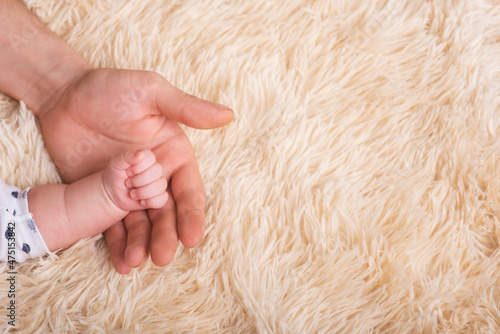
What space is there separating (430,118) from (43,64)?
749mm

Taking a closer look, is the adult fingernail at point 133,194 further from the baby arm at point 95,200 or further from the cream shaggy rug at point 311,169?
the cream shaggy rug at point 311,169

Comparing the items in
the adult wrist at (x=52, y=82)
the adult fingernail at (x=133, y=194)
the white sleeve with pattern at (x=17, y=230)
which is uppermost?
the adult wrist at (x=52, y=82)

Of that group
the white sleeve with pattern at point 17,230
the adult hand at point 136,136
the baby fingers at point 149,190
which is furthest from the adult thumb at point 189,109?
the white sleeve with pattern at point 17,230

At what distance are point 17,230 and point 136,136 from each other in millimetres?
240

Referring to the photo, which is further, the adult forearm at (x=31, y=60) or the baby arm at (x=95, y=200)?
the adult forearm at (x=31, y=60)

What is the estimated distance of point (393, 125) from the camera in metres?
0.88

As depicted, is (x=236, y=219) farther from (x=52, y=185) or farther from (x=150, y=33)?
(x=150, y=33)

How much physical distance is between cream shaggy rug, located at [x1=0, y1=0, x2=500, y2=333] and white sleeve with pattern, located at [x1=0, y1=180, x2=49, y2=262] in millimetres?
28

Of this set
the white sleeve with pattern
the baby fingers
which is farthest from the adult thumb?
the white sleeve with pattern

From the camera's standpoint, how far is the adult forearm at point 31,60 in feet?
2.85

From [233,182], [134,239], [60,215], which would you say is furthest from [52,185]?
[233,182]

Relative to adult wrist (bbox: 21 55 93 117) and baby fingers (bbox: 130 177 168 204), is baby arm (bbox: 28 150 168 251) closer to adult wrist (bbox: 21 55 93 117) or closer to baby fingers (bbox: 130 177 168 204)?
baby fingers (bbox: 130 177 168 204)

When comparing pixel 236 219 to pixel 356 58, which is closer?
pixel 236 219

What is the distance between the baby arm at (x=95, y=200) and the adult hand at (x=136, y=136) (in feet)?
0.11
